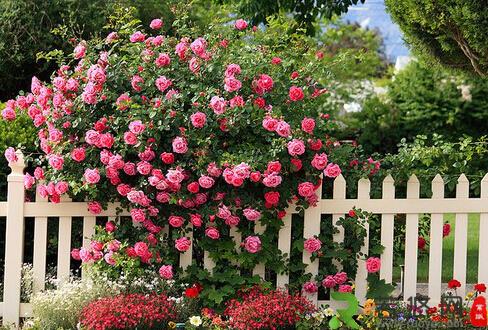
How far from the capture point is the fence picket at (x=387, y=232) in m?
5.21

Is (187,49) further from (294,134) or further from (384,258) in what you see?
(384,258)

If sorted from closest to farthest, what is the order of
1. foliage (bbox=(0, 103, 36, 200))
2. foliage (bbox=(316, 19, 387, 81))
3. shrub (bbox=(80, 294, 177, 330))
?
shrub (bbox=(80, 294, 177, 330)) → foliage (bbox=(0, 103, 36, 200)) → foliage (bbox=(316, 19, 387, 81))

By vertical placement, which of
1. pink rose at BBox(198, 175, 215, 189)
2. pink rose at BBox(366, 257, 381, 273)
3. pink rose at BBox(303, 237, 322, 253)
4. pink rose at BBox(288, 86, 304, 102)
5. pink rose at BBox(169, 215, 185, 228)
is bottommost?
pink rose at BBox(366, 257, 381, 273)

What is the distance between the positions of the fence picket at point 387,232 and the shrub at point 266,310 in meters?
0.57

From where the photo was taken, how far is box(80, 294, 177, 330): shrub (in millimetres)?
4582

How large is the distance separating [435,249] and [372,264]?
46 centimetres

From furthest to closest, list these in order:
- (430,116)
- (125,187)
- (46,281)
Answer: (430,116)
(46,281)
(125,187)

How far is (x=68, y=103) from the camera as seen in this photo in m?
5.07

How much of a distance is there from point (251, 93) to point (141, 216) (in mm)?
1009

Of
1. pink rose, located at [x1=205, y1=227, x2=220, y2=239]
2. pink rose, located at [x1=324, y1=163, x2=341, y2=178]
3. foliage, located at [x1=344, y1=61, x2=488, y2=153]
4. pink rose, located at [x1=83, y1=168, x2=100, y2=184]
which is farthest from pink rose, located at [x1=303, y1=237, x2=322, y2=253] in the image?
foliage, located at [x1=344, y1=61, x2=488, y2=153]

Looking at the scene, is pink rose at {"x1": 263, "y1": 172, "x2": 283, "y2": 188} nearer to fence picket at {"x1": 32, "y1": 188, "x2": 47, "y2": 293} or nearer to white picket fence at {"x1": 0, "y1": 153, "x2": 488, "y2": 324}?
white picket fence at {"x1": 0, "y1": 153, "x2": 488, "y2": 324}

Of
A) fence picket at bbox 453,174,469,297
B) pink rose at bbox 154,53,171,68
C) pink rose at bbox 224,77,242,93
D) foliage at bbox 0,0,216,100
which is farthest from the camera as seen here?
foliage at bbox 0,0,216,100

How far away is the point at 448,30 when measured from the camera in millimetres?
6180

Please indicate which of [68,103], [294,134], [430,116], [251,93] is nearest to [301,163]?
[294,134]
